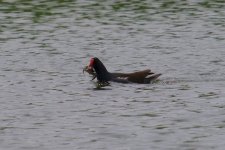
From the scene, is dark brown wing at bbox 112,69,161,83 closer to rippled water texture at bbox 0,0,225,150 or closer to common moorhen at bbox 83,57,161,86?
common moorhen at bbox 83,57,161,86

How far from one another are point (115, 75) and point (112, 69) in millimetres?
2854

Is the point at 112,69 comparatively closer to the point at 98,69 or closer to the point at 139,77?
the point at 98,69

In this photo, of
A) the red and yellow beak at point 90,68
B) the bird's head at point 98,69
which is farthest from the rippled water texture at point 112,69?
the bird's head at point 98,69

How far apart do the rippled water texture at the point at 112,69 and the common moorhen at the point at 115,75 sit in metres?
0.28

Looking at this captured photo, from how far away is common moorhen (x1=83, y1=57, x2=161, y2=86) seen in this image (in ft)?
92.8

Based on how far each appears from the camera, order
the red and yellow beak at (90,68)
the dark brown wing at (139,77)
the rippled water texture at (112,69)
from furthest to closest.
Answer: the red and yellow beak at (90,68)
the dark brown wing at (139,77)
the rippled water texture at (112,69)

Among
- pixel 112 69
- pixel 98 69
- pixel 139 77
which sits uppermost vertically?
pixel 98 69

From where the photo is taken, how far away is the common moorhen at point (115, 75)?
28.3 meters

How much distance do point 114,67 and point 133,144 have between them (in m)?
12.3

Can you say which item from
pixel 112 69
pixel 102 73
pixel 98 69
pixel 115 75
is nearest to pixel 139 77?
pixel 115 75

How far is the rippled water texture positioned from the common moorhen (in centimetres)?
28

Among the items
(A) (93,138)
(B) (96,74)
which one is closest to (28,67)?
(B) (96,74)

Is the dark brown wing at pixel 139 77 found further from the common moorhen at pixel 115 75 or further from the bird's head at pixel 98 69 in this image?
the bird's head at pixel 98 69

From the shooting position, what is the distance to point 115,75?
94.3ft
